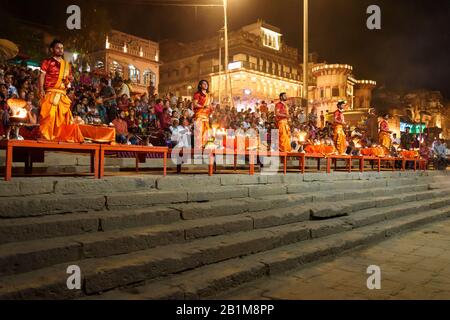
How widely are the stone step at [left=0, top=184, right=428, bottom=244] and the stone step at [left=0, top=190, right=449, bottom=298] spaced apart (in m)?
0.49

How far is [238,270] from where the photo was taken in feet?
13.1

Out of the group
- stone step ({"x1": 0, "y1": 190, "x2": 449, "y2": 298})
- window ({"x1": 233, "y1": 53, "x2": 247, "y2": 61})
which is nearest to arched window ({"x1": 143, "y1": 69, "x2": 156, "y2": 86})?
window ({"x1": 233, "y1": 53, "x2": 247, "y2": 61})

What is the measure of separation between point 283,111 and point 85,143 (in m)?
6.28

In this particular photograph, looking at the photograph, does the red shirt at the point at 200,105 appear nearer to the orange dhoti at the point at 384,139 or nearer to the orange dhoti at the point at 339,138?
the orange dhoti at the point at 339,138

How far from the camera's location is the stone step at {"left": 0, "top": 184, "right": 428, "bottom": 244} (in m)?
3.60

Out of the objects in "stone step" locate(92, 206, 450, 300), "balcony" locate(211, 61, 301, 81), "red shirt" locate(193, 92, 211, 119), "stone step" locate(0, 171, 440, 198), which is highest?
"balcony" locate(211, 61, 301, 81)

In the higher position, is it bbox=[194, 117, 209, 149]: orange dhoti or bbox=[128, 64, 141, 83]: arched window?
bbox=[128, 64, 141, 83]: arched window

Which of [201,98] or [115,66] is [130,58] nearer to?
[115,66]

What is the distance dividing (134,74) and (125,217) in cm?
2962

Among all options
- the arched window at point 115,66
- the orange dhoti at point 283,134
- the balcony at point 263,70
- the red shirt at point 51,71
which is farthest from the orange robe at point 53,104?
the balcony at point 263,70

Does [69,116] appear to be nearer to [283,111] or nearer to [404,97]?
[283,111]

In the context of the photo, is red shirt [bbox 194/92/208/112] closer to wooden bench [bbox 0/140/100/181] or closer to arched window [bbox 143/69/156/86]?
wooden bench [bbox 0/140/100/181]

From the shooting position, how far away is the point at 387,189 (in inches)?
375

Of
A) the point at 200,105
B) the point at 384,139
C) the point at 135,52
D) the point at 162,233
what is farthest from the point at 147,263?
the point at 135,52
